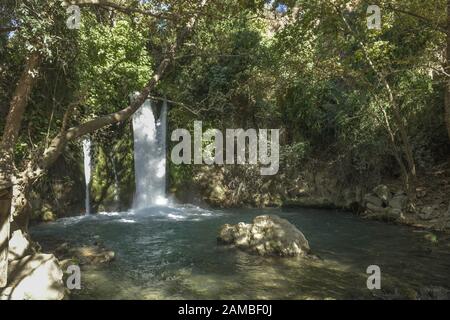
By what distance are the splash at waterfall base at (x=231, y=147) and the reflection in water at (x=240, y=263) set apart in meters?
7.65

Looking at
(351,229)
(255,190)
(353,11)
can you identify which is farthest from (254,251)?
(255,190)

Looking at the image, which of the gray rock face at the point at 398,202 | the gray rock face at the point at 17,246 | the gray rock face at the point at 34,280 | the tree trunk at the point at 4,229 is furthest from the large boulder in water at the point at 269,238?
A: the gray rock face at the point at 398,202

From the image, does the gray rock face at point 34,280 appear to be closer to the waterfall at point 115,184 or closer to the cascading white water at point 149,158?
the waterfall at point 115,184

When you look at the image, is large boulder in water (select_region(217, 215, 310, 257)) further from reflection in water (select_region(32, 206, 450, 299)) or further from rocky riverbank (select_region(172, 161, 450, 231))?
rocky riverbank (select_region(172, 161, 450, 231))

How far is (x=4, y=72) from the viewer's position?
10.6 metres

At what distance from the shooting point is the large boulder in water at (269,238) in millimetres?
11047

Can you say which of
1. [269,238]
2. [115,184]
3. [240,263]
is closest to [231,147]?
[115,184]

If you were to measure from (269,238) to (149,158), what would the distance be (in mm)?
13137

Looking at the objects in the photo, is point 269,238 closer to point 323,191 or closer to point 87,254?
point 87,254

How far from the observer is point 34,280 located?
733 centimetres

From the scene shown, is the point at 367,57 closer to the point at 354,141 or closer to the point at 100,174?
the point at 354,141

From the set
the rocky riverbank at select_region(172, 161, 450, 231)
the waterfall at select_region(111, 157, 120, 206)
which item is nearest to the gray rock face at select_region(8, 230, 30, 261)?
the waterfall at select_region(111, 157, 120, 206)
